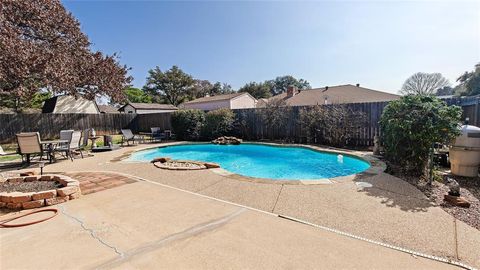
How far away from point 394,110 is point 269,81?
5111 cm

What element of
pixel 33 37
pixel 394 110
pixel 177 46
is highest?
pixel 177 46

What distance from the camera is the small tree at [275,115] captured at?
40.3 ft

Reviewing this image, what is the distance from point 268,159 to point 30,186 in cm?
738

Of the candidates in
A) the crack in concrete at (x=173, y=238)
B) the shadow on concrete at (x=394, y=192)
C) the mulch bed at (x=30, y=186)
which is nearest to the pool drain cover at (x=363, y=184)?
the shadow on concrete at (x=394, y=192)

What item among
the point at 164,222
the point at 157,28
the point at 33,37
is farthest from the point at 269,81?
the point at 164,222

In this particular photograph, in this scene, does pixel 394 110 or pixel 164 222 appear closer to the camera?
pixel 164 222

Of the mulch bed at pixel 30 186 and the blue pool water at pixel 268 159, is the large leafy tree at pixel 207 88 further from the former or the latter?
the mulch bed at pixel 30 186

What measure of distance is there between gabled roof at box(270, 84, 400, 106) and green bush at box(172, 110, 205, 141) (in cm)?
1023

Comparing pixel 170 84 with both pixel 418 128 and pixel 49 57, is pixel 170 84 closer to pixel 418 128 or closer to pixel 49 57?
pixel 49 57

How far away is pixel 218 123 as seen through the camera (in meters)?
13.6

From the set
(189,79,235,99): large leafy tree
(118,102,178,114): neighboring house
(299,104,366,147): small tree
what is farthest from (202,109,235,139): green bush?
(189,79,235,99): large leafy tree

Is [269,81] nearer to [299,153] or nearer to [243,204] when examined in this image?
[299,153]

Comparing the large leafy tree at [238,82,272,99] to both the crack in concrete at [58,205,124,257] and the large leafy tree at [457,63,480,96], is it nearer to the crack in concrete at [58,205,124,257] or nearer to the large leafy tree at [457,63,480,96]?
the large leafy tree at [457,63,480,96]

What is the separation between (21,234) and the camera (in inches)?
112
